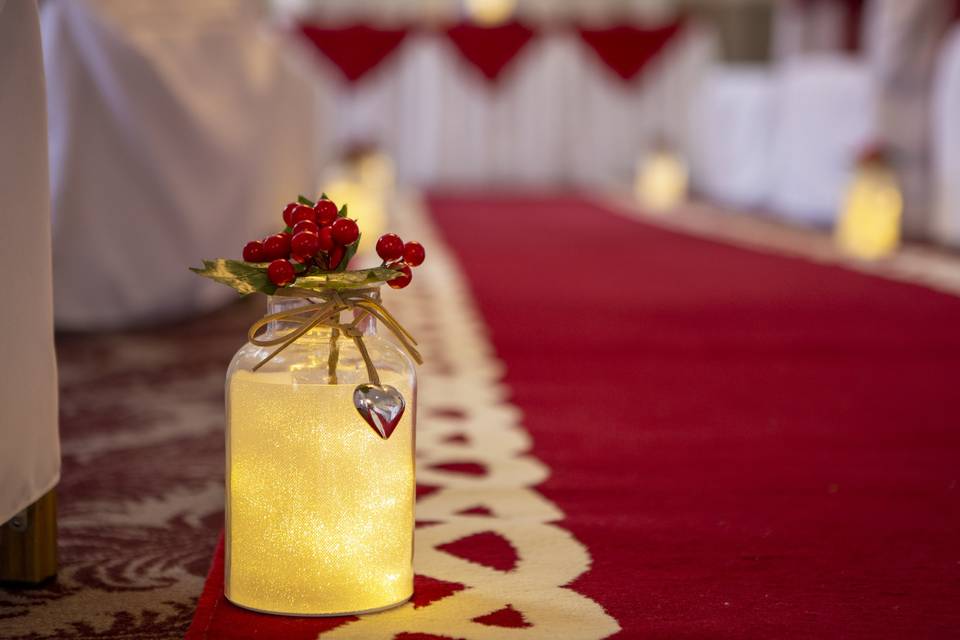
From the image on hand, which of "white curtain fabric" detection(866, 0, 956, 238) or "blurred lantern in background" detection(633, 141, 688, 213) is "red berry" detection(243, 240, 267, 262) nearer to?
"white curtain fabric" detection(866, 0, 956, 238)

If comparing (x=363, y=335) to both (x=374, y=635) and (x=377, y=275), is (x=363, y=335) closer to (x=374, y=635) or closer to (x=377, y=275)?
(x=377, y=275)

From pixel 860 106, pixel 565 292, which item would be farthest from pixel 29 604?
pixel 860 106

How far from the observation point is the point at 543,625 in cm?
79

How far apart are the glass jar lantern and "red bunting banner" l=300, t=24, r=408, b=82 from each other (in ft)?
24.9

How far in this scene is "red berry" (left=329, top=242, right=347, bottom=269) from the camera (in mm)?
769

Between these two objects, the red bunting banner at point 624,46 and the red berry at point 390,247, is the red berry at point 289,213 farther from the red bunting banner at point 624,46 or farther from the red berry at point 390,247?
the red bunting banner at point 624,46

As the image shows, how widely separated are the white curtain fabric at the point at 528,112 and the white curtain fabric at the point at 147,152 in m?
5.90

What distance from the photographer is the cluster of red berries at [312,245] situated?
2.47 feet

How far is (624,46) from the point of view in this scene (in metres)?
8.44

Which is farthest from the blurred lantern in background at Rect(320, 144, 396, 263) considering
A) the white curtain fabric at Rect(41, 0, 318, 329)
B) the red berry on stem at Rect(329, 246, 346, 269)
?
the red berry on stem at Rect(329, 246, 346, 269)

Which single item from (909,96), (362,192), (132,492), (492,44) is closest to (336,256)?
(132,492)

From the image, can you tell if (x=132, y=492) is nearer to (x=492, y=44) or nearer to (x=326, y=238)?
(x=326, y=238)

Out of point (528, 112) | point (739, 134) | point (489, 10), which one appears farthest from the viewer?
point (528, 112)

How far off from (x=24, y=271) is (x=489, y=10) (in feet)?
24.6
